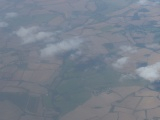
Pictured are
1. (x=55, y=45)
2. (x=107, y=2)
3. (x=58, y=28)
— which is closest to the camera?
(x=55, y=45)

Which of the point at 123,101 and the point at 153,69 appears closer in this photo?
the point at 123,101

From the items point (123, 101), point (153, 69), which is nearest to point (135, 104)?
point (123, 101)

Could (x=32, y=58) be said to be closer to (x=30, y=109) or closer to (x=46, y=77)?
(x=46, y=77)

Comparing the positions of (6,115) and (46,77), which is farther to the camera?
(46,77)

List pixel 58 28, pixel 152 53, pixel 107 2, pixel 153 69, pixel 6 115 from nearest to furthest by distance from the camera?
pixel 6 115 → pixel 153 69 → pixel 152 53 → pixel 58 28 → pixel 107 2

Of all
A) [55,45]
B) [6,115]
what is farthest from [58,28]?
[6,115]

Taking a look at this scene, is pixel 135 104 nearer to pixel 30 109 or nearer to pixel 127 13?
pixel 30 109
